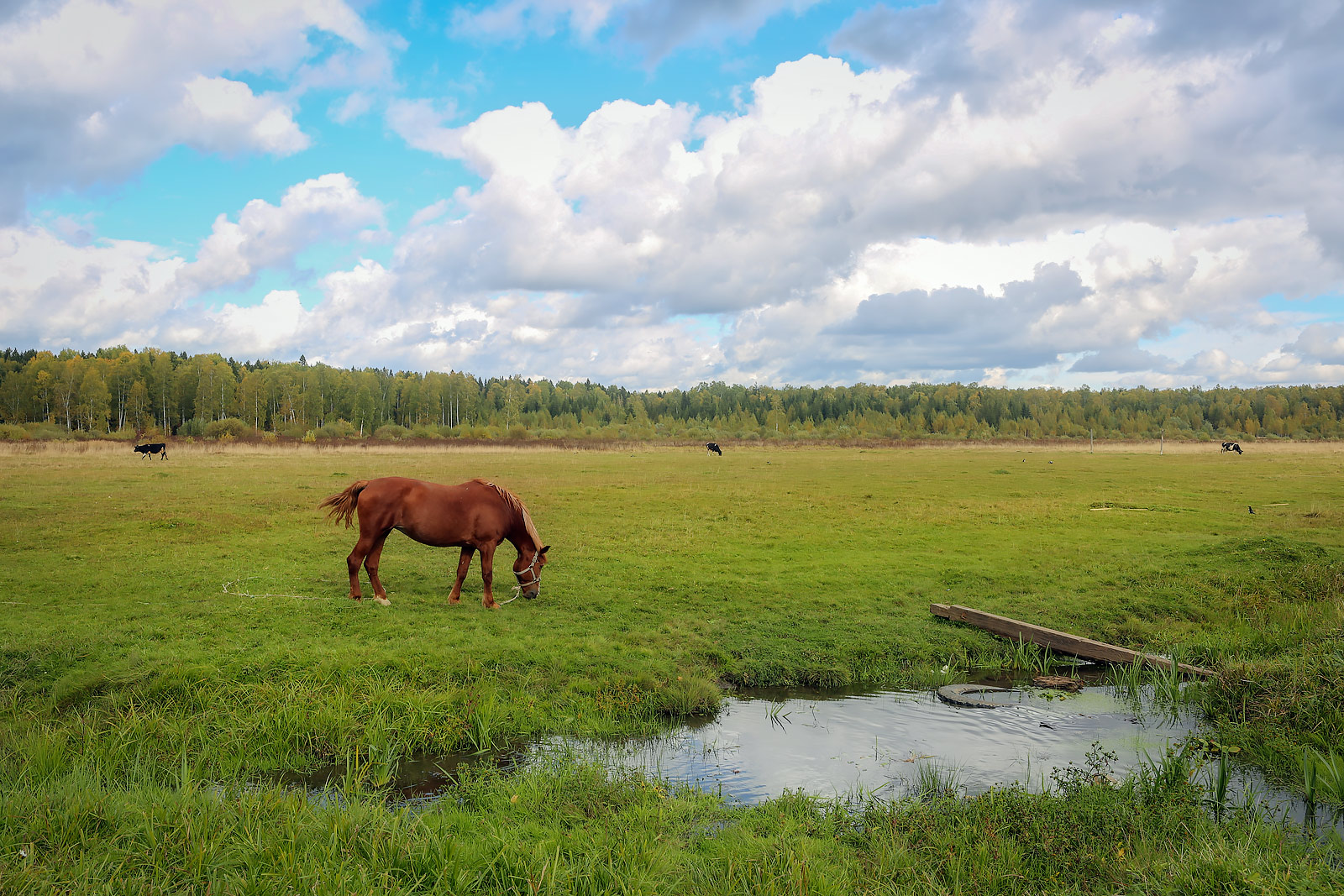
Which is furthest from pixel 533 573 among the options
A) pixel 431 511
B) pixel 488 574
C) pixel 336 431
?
pixel 336 431

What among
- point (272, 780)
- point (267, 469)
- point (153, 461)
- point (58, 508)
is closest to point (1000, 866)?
point (272, 780)

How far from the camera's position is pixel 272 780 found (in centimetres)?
773

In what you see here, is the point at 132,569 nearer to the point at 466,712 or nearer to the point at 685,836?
the point at 466,712

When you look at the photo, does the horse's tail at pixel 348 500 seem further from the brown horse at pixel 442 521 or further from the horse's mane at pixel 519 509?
the horse's mane at pixel 519 509

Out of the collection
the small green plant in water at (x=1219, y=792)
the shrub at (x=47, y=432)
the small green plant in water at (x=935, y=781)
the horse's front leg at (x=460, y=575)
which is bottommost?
the small green plant in water at (x=935, y=781)

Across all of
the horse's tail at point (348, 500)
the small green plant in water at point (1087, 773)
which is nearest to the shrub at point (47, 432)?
the horse's tail at point (348, 500)

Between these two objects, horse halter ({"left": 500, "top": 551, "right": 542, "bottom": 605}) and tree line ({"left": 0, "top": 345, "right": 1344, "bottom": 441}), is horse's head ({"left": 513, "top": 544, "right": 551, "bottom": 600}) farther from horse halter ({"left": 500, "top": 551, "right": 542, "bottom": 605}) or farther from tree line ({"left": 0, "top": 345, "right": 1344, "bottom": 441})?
tree line ({"left": 0, "top": 345, "right": 1344, "bottom": 441})

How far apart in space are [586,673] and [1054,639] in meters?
8.20

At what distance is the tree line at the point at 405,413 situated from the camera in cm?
10975

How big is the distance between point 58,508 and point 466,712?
859 inches

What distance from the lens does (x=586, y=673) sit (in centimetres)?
1083

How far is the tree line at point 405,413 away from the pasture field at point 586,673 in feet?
217

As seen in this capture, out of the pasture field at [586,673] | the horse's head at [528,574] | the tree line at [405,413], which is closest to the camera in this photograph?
the pasture field at [586,673]

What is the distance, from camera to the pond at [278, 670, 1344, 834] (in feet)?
25.9
